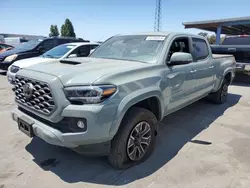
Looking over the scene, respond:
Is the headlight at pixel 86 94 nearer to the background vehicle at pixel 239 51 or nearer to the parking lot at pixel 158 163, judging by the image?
the parking lot at pixel 158 163

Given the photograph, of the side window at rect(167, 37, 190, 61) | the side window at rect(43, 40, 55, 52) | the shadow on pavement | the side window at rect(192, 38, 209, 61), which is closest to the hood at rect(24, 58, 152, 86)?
the side window at rect(167, 37, 190, 61)

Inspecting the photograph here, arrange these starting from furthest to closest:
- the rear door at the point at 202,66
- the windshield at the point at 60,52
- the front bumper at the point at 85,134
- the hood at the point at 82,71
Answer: the windshield at the point at 60,52 → the rear door at the point at 202,66 → the hood at the point at 82,71 → the front bumper at the point at 85,134

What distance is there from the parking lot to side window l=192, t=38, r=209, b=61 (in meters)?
1.48

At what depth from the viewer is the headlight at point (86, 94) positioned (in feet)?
7.54

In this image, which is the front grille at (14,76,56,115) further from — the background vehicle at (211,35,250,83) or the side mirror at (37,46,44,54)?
the background vehicle at (211,35,250,83)

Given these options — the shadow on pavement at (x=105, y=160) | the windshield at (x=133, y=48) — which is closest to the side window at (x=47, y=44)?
the windshield at (x=133, y=48)

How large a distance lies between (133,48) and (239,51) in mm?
6945

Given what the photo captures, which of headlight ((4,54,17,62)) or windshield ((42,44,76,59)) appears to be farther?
headlight ((4,54,17,62))

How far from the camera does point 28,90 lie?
8.73ft

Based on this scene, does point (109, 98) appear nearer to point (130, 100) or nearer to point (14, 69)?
point (130, 100)

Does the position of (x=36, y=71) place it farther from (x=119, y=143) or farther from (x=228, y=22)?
(x=228, y=22)

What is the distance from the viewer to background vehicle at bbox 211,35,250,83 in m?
8.27

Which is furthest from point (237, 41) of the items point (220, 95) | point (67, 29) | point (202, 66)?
point (67, 29)

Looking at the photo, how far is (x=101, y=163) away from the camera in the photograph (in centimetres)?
298
